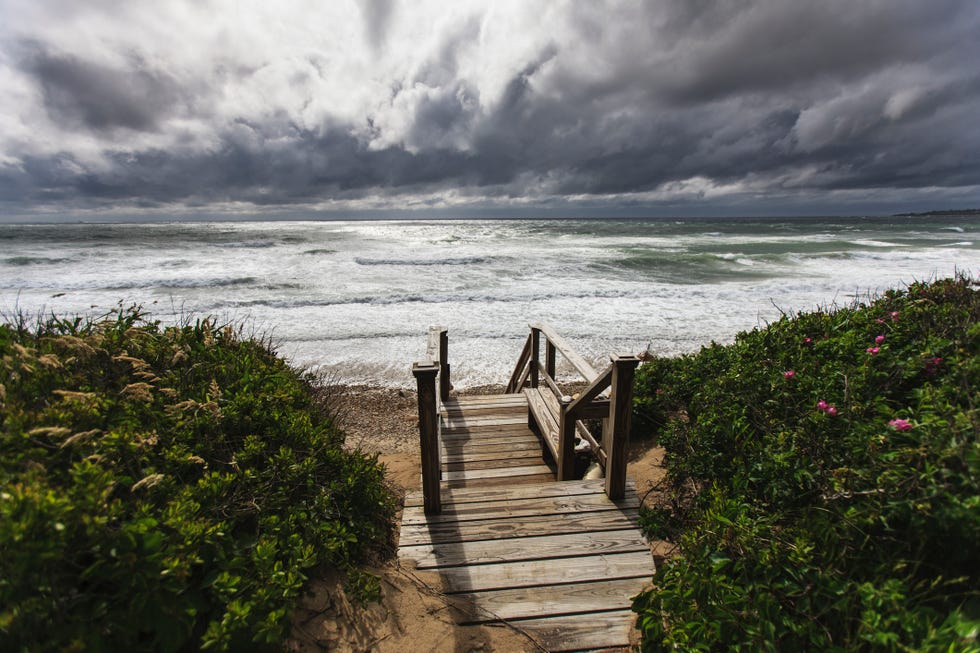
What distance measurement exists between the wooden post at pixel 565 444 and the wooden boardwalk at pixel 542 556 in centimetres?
46

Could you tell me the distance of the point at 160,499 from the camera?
2260 millimetres

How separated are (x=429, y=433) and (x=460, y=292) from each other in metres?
13.6

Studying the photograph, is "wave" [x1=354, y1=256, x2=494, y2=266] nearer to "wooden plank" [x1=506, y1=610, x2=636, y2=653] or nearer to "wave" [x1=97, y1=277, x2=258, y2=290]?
"wave" [x1=97, y1=277, x2=258, y2=290]

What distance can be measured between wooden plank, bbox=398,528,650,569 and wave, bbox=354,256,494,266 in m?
A: 23.2

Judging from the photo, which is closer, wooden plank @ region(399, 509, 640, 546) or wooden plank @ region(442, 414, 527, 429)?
wooden plank @ region(399, 509, 640, 546)

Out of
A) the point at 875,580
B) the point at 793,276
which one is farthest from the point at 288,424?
the point at 793,276

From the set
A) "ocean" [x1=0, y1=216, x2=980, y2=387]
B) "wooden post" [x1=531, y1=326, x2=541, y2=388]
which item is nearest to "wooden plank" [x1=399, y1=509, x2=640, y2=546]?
"wooden post" [x1=531, y1=326, x2=541, y2=388]

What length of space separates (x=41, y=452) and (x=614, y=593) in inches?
130

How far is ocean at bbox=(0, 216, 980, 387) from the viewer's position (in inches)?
412

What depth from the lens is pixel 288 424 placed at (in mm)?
3328

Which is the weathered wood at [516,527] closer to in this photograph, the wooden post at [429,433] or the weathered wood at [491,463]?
the wooden post at [429,433]

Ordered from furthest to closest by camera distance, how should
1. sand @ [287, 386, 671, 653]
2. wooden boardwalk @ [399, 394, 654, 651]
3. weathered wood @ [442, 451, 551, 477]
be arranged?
weathered wood @ [442, 451, 551, 477]
wooden boardwalk @ [399, 394, 654, 651]
sand @ [287, 386, 671, 653]

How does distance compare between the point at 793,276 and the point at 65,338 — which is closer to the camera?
the point at 65,338

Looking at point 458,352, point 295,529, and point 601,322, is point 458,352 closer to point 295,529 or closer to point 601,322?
point 601,322
